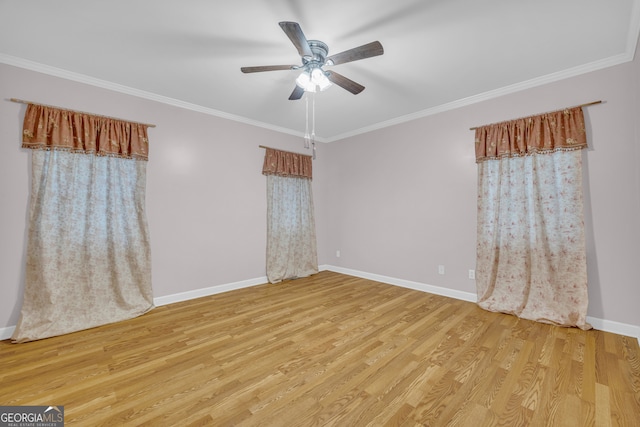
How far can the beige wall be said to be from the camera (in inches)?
97.5

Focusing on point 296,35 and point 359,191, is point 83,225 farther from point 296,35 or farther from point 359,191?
point 359,191

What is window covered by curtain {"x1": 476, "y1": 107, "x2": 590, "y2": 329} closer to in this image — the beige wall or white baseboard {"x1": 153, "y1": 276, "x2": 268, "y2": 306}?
the beige wall

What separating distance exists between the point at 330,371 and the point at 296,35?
95.1 inches

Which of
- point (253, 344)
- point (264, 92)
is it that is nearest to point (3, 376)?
point (253, 344)

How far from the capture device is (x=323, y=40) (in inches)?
87.9

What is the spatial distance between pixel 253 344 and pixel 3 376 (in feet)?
5.71

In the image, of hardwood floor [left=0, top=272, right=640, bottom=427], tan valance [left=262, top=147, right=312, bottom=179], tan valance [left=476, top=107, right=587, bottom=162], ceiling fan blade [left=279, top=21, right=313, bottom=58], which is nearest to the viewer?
hardwood floor [left=0, top=272, right=640, bottom=427]

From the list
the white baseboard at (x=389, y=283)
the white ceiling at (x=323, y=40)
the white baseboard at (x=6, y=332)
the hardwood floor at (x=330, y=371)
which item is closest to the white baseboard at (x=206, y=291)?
the white baseboard at (x=389, y=283)

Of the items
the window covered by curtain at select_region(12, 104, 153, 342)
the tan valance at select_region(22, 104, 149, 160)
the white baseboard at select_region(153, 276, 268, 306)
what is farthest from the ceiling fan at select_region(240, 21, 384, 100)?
the white baseboard at select_region(153, 276, 268, 306)

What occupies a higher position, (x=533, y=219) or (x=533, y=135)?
(x=533, y=135)

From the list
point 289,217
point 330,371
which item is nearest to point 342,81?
point 330,371

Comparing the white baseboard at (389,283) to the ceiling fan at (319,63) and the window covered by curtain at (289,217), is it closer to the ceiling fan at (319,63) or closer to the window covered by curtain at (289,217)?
the window covered by curtain at (289,217)

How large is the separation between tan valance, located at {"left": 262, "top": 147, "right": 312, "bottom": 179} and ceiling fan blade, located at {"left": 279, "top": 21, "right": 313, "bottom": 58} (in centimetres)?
253

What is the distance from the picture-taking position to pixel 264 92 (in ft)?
10.5
